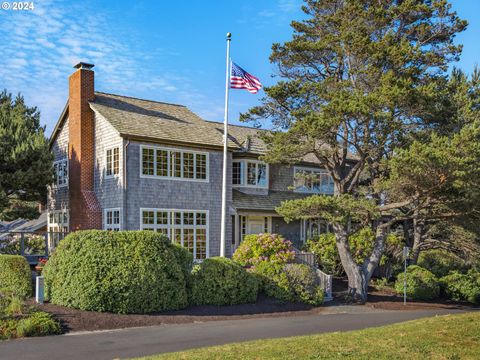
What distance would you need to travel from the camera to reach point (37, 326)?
12.3m

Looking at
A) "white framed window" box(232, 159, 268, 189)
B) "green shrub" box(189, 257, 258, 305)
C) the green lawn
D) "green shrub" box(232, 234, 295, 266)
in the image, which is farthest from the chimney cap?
the green lawn

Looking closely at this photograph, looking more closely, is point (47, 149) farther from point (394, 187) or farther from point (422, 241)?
point (422, 241)

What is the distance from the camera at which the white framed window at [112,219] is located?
22266mm

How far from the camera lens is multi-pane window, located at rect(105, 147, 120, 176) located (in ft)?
74.7

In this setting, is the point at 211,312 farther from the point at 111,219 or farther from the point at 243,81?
the point at 243,81

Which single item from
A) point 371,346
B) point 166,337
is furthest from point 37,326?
point 371,346

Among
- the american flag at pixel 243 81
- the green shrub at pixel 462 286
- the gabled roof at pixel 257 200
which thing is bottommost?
the green shrub at pixel 462 286

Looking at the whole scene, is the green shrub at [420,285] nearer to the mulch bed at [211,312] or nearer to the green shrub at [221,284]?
the mulch bed at [211,312]

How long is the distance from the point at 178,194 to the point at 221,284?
7.26m

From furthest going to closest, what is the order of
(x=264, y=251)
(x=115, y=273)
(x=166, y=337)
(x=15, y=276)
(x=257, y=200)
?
1. (x=257, y=200)
2. (x=264, y=251)
3. (x=15, y=276)
4. (x=115, y=273)
5. (x=166, y=337)

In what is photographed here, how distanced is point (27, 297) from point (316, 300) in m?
9.82

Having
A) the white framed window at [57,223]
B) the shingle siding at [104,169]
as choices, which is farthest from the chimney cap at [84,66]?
the white framed window at [57,223]

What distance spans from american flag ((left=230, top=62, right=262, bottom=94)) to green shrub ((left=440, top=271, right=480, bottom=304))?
12.2 m

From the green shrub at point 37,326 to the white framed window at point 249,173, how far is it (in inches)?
584
